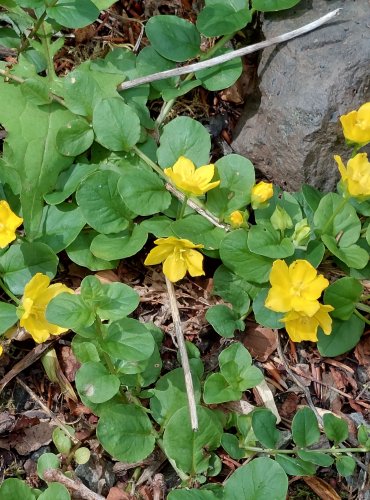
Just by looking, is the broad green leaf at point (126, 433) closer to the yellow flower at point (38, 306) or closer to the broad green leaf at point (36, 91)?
the yellow flower at point (38, 306)

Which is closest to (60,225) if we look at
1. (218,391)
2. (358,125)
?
(218,391)

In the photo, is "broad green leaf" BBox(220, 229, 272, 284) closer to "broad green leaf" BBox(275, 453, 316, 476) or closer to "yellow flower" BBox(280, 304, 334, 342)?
"yellow flower" BBox(280, 304, 334, 342)

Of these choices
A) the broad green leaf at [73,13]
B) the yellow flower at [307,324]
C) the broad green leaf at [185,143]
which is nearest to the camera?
the yellow flower at [307,324]

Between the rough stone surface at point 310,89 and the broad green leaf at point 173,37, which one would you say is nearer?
the rough stone surface at point 310,89

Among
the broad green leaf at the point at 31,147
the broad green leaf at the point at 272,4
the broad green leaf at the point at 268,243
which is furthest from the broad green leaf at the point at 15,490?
the broad green leaf at the point at 272,4

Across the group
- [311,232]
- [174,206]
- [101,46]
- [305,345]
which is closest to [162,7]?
[101,46]

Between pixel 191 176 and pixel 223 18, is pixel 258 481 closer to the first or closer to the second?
pixel 191 176

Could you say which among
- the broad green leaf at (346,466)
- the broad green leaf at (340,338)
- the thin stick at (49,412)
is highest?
the broad green leaf at (340,338)
